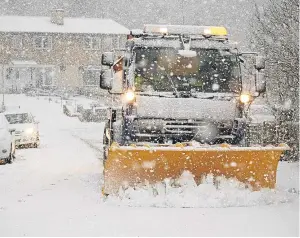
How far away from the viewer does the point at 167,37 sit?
9.80 metres

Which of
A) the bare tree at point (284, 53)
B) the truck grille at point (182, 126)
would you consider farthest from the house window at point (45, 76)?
the truck grille at point (182, 126)

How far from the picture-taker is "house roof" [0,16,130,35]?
2025 inches

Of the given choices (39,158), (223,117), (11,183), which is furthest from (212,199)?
(39,158)

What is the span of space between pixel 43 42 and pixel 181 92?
44605mm

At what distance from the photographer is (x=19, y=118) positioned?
62.0ft

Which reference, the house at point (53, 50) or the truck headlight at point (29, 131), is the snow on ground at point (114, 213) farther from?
the house at point (53, 50)

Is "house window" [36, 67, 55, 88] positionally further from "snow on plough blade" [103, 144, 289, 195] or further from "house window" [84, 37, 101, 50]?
"snow on plough blade" [103, 144, 289, 195]

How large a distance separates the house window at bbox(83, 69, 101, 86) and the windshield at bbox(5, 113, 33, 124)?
112 feet

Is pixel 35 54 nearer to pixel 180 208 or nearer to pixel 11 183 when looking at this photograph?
pixel 11 183

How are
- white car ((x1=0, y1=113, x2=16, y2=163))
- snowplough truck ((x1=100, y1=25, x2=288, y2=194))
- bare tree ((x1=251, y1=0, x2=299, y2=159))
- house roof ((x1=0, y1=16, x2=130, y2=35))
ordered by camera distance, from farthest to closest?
house roof ((x1=0, y1=16, x2=130, y2=35))
bare tree ((x1=251, y1=0, x2=299, y2=159))
white car ((x1=0, y1=113, x2=16, y2=163))
snowplough truck ((x1=100, y1=25, x2=288, y2=194))

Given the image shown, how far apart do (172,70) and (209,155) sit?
1.74 metres

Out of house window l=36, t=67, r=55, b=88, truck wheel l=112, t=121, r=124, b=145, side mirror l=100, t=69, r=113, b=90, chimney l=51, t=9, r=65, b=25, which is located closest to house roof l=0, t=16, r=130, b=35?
chimney l=51, t=9, r=65, b=25

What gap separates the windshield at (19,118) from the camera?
18.7 metres

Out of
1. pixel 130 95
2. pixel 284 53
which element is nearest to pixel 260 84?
pixel 130 95
